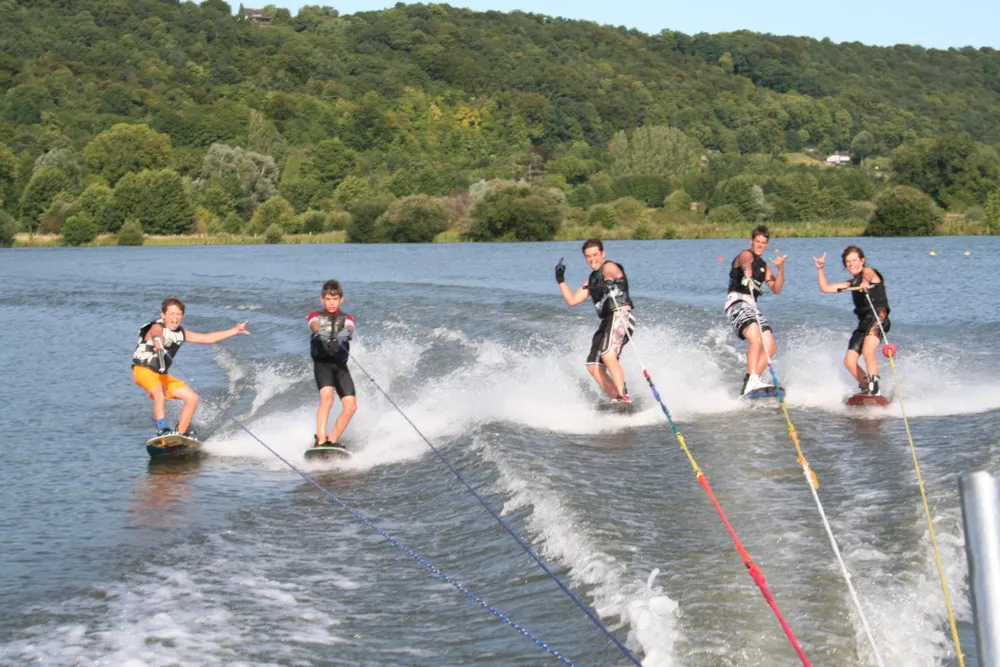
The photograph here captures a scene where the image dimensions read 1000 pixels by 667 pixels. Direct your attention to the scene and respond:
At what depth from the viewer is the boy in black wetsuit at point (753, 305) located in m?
10.8

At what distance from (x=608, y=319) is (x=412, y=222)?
50.6 metres

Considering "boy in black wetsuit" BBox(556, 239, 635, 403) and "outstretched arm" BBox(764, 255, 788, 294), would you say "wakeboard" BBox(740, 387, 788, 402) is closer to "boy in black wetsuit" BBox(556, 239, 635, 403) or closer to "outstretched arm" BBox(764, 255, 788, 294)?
"outstretched arm" BBox(764, 255, 788, 294)

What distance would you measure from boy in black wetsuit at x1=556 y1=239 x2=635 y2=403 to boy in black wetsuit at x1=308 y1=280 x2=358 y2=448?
220 centimetres

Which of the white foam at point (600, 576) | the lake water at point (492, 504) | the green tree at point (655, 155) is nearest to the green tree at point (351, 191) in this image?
the green tree at point (655, 155)

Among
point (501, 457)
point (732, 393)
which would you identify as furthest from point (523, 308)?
point (501, 457)

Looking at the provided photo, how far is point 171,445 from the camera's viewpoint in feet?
31.6

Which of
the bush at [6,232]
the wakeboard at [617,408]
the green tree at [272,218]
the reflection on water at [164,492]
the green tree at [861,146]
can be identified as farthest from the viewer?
the green tree at [861,146]

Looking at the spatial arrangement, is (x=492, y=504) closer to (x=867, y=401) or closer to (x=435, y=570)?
(x=435, y=570)

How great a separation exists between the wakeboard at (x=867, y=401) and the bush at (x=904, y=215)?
151 feet

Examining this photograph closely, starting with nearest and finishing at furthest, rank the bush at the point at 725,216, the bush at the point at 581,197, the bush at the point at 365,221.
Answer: the bush at the point at 365,221 → the bush at the point at 725,216 → the bush at the point at 581,197

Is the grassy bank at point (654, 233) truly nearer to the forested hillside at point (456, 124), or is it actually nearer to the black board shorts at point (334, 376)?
the forested hillside at point (456, 124)

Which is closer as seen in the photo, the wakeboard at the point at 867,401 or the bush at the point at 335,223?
the wakeboard at the point at 867,401

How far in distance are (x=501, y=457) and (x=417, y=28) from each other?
170292mm

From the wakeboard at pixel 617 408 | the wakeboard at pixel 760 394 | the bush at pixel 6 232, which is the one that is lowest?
the bush at pixel 6 232
